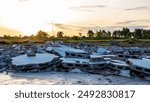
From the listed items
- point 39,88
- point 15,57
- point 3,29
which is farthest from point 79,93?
point 15,57

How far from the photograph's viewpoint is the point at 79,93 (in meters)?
3.55

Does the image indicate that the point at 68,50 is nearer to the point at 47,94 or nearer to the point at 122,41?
the point at 122,41

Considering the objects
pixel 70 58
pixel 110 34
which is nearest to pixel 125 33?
pixel 110 34

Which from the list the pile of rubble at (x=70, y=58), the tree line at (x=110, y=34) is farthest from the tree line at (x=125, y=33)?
the pile of rubble at (x=70, y=58)

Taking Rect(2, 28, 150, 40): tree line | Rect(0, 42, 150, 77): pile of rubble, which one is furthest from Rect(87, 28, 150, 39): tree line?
Rect(0, 42, 150, 77): pile of rubble

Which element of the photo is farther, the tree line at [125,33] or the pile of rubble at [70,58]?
the pile of rubble at [70,58]

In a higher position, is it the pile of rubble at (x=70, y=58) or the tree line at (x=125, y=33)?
the tree line at (x=125, y=33)

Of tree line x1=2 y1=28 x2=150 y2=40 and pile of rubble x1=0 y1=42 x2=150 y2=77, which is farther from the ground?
tree line x1=2 y1=28 x2=150 y2=40

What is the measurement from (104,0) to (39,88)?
1.07 meters

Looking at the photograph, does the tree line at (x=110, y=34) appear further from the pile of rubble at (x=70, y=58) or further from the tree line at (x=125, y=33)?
the pile of rubble at (x=70, y=58)

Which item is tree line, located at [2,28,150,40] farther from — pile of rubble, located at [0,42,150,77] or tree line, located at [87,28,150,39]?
pile of rubble, located at [0,42,150,77]

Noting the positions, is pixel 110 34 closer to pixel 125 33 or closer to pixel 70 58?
pixel 125 33

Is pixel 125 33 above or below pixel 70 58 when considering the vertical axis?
above

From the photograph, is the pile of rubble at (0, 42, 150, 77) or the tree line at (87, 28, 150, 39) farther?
the pile of rubble at (0, 42, 150, 77)
